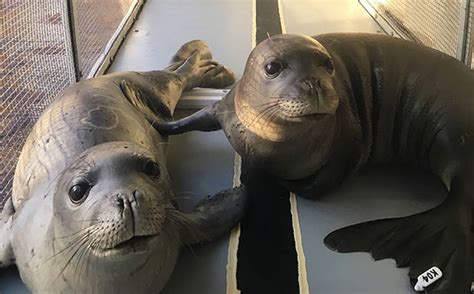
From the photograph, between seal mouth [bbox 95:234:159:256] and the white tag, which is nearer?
seal mouth [bbox 95:234:159:256]

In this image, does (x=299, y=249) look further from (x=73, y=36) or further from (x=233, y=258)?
(x=73, y=36)

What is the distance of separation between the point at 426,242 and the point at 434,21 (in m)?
1.28

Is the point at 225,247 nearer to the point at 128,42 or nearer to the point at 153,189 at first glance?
the point at 153,189

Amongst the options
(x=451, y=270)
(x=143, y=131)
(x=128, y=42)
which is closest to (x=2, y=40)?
(x=143, y=131)

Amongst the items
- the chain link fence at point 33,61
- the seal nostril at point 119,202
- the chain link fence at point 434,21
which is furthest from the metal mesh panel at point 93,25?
the seal nostril at point 119,202

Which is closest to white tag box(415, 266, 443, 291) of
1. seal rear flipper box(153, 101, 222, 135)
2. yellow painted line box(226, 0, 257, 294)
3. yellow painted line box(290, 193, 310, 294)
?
yellow painted line box(290, 193, 310, 294)

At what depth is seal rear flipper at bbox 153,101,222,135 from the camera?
2.00 metres

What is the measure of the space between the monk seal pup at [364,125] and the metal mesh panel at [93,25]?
0.75 m

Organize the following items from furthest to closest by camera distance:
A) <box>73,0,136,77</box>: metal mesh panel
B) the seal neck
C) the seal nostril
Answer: <box>73,0,136,77</box>: metal mesh panel, the seal neck, the seal nostril

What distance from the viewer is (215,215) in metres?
1.73

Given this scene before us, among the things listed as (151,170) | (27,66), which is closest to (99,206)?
(151,170)

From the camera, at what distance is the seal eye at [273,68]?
1.68m

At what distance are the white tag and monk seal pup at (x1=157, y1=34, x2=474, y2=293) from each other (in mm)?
13

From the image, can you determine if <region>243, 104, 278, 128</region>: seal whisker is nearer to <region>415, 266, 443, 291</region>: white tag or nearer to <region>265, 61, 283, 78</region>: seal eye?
<region>265, 61, 283, 78</region>: seal eye
